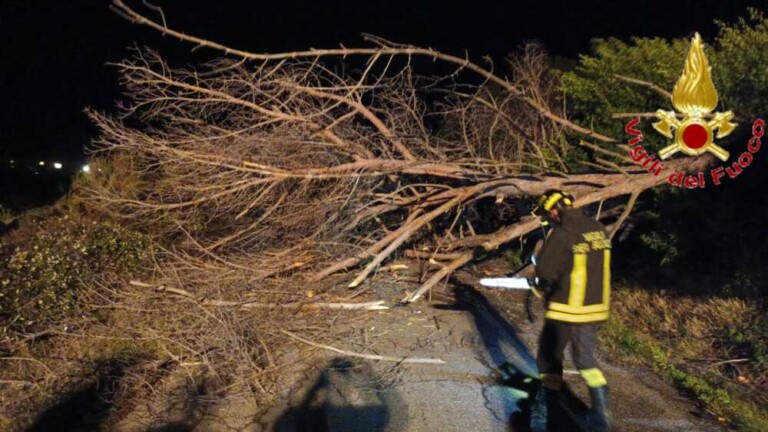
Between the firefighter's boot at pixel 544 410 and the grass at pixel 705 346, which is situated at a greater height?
the grass at pixel 705 346

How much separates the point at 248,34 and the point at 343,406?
539 inches

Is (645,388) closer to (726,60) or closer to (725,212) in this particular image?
(725,212)

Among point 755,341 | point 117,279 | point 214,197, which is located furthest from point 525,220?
point 117,279

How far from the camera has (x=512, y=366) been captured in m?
5.91

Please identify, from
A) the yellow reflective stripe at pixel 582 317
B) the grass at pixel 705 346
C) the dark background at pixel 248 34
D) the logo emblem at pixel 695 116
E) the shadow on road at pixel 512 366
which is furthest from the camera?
the dark background at pixel 248 34

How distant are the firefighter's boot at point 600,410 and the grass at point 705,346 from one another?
3.37 ft

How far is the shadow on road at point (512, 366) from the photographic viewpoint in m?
4.80

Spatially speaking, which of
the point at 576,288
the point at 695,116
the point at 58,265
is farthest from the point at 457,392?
the point at 695,116

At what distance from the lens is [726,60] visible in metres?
8.12

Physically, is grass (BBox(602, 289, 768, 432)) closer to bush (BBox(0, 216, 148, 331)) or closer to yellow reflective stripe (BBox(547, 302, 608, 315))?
yellow reflective stripe (BBox(547, 302, 608, 315))

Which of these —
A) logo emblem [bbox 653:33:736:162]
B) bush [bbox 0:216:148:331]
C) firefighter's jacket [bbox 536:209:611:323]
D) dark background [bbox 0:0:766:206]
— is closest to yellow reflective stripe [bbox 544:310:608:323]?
firefighter's jacket [bbox 536:209:611:323]

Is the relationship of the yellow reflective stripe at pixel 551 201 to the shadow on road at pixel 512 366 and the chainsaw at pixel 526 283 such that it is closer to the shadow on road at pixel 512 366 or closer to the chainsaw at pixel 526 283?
the chainsaw at pixel 526 283

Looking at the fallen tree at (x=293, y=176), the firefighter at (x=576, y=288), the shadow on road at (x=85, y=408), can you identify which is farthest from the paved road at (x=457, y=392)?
the shadow on road at (x=85, y=408)

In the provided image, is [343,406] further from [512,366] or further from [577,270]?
[577,270]
